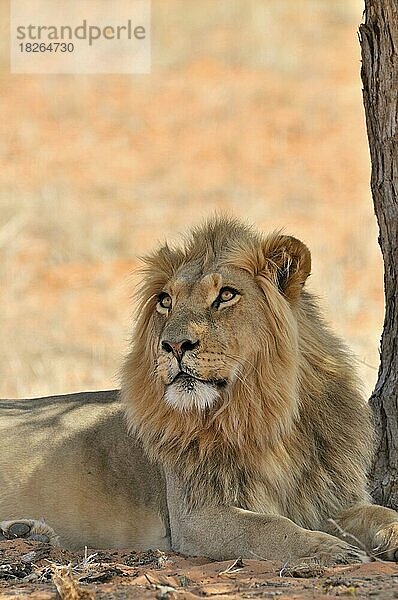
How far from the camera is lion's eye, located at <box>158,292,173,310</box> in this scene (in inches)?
177

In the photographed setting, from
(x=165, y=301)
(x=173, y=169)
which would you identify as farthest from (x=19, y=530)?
(x=173, y=169)

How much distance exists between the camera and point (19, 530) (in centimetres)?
475

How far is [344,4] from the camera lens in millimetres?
21422

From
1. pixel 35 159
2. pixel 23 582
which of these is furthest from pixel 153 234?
pixel 23 582

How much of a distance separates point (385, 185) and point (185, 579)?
2.21m

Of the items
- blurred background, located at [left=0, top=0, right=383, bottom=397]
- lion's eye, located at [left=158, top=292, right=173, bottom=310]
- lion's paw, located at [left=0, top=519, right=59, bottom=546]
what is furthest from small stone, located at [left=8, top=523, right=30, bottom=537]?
blurred background, located at [left=0, top=0, right=383, bottom=397]

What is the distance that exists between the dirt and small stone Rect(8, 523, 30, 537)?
0.42 metres

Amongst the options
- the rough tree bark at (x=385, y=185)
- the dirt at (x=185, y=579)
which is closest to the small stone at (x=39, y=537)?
the dirt at (x=185, y=579)

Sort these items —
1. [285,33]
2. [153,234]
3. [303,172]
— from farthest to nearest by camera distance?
[285,33] < [303,172] < [153,234]

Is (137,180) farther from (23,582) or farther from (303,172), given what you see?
(23,582)

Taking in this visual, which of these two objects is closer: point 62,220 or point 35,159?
point 62,220

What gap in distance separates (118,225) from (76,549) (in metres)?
10.0

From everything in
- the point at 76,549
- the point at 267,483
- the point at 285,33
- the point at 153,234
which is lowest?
→ the point at 76,549

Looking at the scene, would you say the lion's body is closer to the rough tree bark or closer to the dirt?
the dirt
